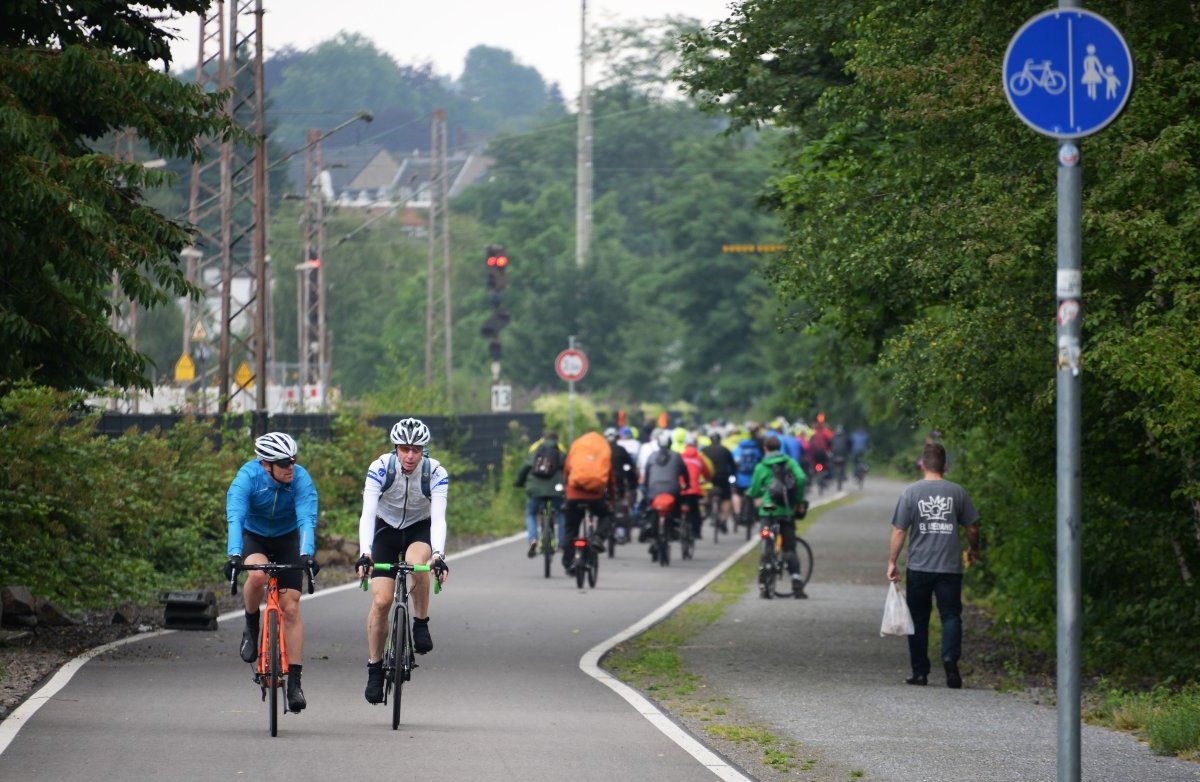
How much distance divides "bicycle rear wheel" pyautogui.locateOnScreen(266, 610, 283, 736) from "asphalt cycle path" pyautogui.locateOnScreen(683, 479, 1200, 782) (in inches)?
114

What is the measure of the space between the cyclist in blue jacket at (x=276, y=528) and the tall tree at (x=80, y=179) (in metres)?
2.17

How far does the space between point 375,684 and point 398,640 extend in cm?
30

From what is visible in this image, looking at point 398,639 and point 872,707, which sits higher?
point 398,639

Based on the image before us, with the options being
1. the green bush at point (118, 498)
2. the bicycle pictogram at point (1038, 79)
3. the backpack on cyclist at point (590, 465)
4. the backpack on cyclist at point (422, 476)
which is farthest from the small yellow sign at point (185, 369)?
the bicycle pictogram at point (1038, 79)

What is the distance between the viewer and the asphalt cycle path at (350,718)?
10.0 metres

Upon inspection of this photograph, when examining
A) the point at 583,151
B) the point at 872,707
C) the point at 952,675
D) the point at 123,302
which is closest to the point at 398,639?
the point at 872,707

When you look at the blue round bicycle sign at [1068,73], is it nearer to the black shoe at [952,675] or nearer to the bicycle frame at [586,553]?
the black shoe at [952,675]

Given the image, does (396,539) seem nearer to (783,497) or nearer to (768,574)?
(783,497)

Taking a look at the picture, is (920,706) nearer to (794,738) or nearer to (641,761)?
(794,738)

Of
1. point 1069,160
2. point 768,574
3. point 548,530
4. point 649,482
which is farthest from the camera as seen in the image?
point 649,482

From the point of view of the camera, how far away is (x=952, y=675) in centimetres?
1498

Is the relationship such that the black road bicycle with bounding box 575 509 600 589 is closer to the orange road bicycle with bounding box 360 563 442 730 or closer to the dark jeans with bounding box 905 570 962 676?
the dark jeans with bounding box 905 570 962 676

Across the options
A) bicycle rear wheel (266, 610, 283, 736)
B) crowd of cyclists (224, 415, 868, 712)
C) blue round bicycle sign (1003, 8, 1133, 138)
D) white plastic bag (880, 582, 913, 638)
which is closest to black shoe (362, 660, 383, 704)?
crowd of cyclists (224, 415, 868, 712)

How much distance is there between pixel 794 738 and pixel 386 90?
157751 millimetres
